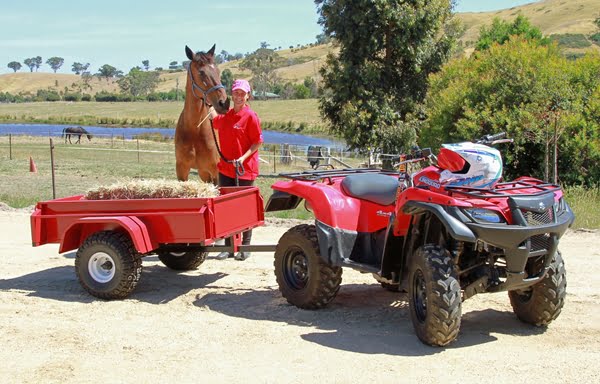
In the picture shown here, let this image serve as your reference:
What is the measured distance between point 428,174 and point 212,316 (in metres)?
2.35

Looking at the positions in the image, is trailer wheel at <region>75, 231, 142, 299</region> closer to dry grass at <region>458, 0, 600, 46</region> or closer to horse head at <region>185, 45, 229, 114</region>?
horse head at <region>185, 45, 229, 114</region>

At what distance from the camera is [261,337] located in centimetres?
586

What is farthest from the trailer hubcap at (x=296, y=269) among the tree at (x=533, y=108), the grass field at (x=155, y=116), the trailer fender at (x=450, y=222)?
the grass field at (x=155, y=116)

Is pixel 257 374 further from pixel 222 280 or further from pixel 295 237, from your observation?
pixel 222 280

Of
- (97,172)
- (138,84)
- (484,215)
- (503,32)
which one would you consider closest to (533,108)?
(484,215)

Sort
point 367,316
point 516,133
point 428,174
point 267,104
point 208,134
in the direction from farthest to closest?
point 267,104 → point 516,133 → point 208,134 → point 367,316 → point 428,174

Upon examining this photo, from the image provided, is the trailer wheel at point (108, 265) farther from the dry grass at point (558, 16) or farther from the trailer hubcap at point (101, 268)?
the dry grass at point (558, 16)

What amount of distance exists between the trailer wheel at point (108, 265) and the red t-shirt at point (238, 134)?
171cm

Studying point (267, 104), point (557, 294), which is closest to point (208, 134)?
point (557, 294)

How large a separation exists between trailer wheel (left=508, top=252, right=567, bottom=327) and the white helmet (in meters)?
0.92

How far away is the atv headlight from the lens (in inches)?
206

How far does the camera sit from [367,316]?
21.2ft

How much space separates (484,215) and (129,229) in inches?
132

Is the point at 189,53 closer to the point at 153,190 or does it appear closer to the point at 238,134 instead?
the point at 238,134
